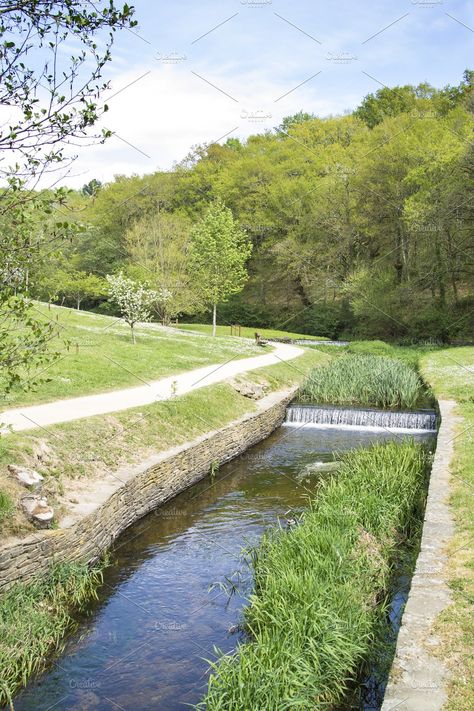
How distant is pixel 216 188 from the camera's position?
61562 millimetres

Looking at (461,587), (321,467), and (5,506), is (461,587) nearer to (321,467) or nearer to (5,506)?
(5,506)

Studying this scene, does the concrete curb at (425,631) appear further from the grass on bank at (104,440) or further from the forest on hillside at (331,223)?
the forest on hillside at (331,223)

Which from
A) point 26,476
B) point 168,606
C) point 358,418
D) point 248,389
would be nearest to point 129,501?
point 26,476

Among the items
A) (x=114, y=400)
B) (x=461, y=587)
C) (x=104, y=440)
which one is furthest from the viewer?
(x=114, y=400)

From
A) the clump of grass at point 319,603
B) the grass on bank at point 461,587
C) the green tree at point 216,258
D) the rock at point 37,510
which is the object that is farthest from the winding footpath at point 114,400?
the green tree at point 216,258

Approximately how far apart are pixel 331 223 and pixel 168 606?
4619 centimetres

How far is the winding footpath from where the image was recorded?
1384cm

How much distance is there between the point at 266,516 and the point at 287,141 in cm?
5996

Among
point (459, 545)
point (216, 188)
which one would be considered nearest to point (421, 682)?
point (459, 545)

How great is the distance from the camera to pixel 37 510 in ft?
29.8

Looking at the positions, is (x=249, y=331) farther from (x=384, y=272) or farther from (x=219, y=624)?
(x=219, y=624)

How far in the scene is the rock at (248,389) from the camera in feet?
68.6

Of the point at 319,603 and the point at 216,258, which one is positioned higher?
the point at 216,258

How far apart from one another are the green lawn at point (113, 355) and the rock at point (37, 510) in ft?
8.99
